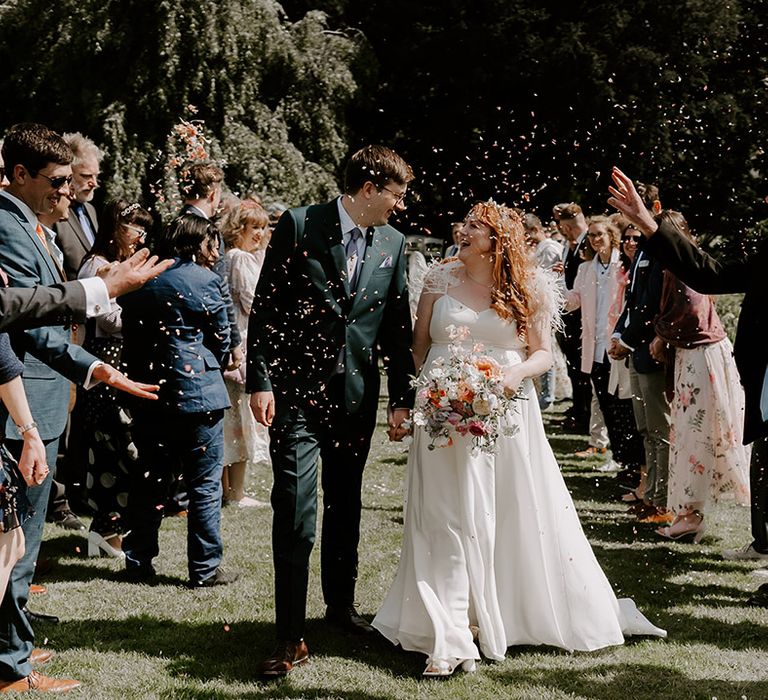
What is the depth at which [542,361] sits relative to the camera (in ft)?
16.0

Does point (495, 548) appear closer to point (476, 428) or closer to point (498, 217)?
point (476, 428)

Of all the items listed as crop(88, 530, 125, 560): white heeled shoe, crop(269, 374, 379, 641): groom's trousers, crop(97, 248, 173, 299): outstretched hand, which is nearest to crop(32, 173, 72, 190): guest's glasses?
crop(97, 248, 173, 299): outstretched hand

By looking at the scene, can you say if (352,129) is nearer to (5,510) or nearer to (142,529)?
(142,529)

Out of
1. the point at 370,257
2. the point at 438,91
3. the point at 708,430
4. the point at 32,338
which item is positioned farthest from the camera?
the point at 438,91

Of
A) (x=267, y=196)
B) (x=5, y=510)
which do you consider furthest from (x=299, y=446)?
(x=267, y=196)

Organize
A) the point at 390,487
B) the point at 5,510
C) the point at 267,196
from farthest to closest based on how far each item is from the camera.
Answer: the point at 267,196 → the point at 390,487 → the point at 5,510

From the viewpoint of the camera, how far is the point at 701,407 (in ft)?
22.7

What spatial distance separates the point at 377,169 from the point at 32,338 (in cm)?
175

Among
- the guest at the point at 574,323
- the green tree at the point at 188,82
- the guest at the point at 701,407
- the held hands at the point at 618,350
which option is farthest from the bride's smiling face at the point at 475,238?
the green tree at the point at 188,82

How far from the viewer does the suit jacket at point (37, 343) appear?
154 inches

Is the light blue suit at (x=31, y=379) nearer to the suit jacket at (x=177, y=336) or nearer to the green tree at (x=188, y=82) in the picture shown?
the suit jacket at (x=177, y=336)

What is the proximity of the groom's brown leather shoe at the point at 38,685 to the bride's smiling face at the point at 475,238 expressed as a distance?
8.84ft

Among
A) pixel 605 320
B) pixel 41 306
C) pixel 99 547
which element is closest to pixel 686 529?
pixel 605 320

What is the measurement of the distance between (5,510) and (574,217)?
824 centimetres
